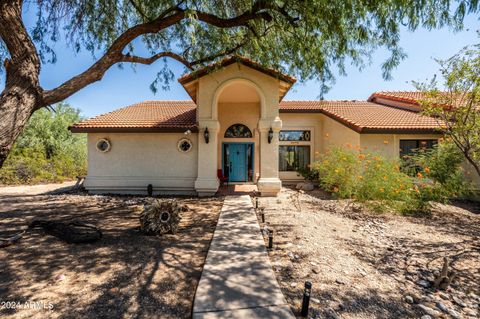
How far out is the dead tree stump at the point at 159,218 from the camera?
17.9 ft

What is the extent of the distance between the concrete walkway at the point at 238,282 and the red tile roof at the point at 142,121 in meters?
7.02

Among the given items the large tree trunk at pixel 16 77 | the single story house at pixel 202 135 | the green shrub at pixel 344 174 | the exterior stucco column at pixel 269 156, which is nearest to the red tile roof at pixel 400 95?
the single story house at pixel 202 135

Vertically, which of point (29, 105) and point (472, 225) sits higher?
point (29, 105)

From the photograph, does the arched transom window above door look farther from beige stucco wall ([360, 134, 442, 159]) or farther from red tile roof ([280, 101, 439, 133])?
beige stucco wall ([360, 134, 442, 159])

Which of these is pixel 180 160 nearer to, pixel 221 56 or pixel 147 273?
pixel 221 56

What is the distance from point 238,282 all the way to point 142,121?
10289mm

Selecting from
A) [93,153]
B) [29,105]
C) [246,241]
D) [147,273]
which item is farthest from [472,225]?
[93,153]

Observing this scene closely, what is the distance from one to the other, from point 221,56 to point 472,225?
959cm

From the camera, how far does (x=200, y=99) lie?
10523 mm

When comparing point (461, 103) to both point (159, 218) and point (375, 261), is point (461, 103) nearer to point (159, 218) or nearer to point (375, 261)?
point (375, 261)

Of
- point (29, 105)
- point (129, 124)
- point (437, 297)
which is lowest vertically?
point (437, 297)

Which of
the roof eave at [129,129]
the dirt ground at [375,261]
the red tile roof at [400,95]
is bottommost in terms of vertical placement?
the dirt ground at [375,261]

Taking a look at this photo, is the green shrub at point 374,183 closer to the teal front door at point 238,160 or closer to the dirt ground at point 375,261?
the dirt ground at point 375,261

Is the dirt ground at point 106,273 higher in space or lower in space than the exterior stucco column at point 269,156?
lower
